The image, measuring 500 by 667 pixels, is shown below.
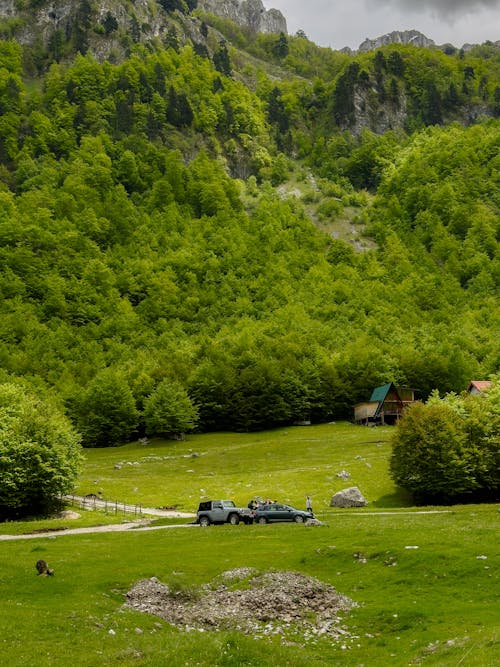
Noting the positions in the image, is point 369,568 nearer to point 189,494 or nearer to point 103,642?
point 103,642

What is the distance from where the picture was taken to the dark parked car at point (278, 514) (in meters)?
53.3

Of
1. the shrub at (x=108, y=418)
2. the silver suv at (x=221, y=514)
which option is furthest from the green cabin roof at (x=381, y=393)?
the silver suv at (x=221, y=514)

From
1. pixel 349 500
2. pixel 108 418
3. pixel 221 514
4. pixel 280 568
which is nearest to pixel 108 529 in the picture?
pixel 221 514

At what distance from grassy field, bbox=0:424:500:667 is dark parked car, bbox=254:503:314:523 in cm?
340

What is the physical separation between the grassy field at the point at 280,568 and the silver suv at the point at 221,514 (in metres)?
3.94

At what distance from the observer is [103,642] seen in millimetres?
23281

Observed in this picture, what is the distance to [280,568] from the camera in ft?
113

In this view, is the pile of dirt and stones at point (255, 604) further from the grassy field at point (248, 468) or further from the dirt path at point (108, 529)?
the grassy field at point (248, 468)

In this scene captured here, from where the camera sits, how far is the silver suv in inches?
2132

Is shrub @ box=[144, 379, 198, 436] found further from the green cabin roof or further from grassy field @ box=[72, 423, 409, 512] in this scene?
the green cabin roof

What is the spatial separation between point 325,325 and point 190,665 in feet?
581

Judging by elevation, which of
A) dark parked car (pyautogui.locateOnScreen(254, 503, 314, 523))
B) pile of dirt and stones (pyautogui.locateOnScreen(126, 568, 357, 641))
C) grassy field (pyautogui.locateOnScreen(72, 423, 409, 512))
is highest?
pile of dirt and stones (pyautogui.locateOnScreen(126, 568, 357, 641))

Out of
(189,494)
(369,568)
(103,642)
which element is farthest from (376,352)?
(103,642)

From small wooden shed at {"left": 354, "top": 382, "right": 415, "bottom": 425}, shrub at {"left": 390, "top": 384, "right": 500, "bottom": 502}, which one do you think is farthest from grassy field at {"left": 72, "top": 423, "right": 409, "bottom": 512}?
small wooden shed at {"left": 354, "top": 382, "right": 415, "bottom": 425}
